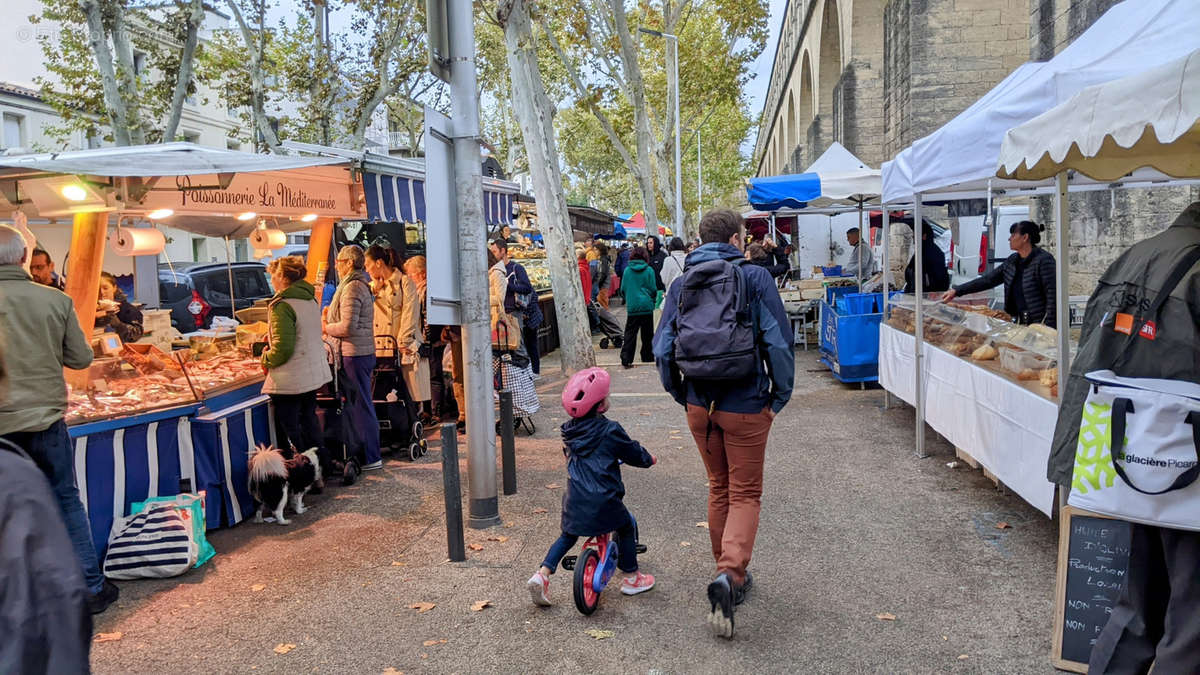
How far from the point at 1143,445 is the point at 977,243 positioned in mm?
19867

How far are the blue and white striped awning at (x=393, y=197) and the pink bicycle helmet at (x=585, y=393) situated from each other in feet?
15.0

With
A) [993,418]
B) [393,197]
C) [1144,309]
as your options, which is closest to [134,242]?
[393,197]

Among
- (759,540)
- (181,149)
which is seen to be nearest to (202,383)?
(181,149)

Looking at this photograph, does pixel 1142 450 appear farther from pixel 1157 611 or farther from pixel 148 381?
pixel 148 381

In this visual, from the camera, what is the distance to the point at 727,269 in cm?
413

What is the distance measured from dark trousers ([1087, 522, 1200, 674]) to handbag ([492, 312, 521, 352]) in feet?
20.4

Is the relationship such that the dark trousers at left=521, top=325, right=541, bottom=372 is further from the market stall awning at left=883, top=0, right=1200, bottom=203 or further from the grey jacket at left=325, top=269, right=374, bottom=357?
the market stall awning at left=883, top=0, right=1200, bottom=203

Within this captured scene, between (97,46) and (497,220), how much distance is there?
9246mm

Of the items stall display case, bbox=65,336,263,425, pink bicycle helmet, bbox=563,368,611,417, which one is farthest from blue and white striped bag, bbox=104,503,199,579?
pink bicycle helmet, bbox=563,368,611,417

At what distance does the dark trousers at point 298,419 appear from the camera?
688 centimetres

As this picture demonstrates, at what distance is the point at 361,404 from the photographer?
25.1 ft

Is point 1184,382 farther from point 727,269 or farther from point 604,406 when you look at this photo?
point 604,406

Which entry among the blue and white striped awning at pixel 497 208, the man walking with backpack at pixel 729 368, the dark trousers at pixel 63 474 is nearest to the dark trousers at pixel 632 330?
the blue and white striped awning at pixel 497 208

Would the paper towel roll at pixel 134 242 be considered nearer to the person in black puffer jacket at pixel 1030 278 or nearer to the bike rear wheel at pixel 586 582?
the bike rear wheel at pixel 586 582
